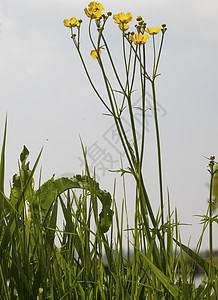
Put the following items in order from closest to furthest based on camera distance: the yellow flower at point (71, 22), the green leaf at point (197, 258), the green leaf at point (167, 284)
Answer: the green leaf at point (167, 284), the green leaf at point (197, 258), the yellow flower at point (71, 22)

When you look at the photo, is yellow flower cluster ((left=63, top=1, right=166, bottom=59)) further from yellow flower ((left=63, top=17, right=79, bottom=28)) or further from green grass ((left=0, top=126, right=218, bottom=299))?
green grass ((left=0, top=126, right=218, bottom=299))

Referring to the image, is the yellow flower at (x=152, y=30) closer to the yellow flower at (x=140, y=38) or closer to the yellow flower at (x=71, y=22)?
the yellow flower at (x=140, y=38)

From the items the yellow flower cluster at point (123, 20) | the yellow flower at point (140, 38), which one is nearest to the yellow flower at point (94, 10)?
the yellow flower cluster at point (123, 20)

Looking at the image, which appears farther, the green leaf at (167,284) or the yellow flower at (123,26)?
the yellow flower at (123,26)

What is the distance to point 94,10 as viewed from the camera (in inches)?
50.4

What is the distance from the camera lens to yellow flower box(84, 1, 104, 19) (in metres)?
1.28

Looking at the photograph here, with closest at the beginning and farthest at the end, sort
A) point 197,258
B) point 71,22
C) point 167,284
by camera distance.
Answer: point 167,284 < point 197,258 < point 71,22

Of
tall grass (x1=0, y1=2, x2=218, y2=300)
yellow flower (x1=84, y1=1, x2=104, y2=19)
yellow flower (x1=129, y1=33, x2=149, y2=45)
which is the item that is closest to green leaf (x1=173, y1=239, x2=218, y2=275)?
tall grass (x1=0, y1=2, x2=218, y2=300)

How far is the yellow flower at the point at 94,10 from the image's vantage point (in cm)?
128

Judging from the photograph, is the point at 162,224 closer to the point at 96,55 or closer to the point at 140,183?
the point at 140,183

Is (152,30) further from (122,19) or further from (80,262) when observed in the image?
(80,262)

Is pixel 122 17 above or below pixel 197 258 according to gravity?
above

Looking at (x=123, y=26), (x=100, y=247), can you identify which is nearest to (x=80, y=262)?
(x=100, y=247)

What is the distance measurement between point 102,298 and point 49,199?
468 millimetres
